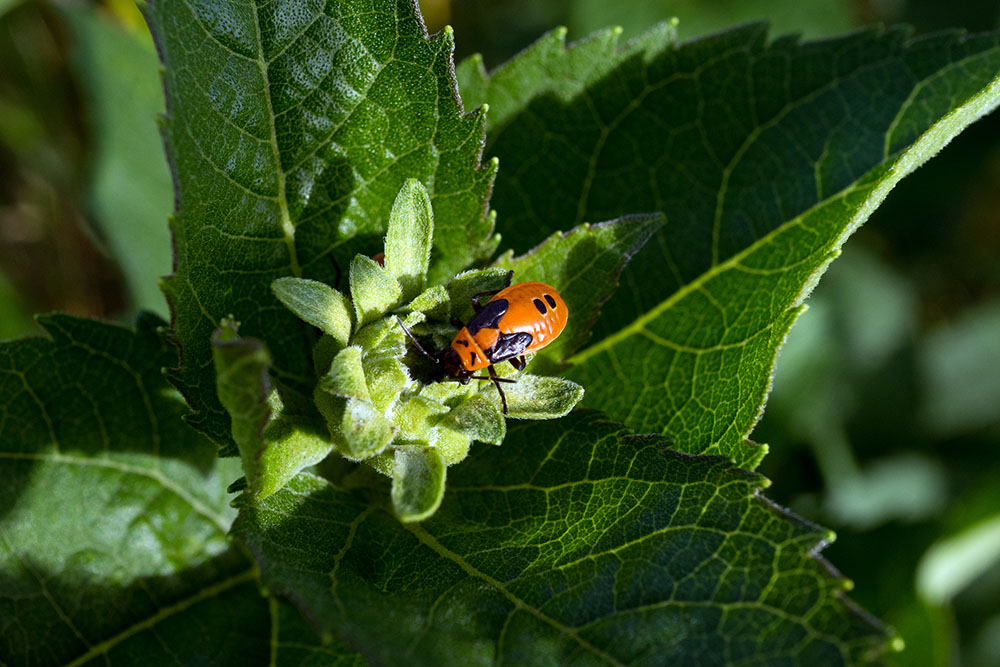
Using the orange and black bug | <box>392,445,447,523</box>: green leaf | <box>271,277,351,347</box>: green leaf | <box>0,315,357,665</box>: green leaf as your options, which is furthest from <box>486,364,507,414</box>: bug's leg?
<box>0,315,357,665</box>: green leaf

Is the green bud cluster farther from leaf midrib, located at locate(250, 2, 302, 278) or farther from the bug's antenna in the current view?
leaf midrib, located at locate(250, 2, 302, 278)

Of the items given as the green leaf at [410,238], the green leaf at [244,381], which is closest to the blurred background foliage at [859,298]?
the green leaf at [410,238]

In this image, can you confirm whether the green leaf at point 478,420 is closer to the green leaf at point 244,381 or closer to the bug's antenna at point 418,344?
the bug's antenna at point 418,344

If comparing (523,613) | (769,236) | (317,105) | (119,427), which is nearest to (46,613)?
(119,427)

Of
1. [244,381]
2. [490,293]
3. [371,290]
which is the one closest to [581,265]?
[490,293]

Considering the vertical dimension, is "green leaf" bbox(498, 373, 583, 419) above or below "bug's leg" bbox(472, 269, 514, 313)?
below

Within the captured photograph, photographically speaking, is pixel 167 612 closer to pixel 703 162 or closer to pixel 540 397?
pixel 540 397
